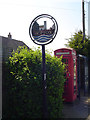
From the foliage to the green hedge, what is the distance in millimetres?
7532

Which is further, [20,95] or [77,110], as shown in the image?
[77,110]

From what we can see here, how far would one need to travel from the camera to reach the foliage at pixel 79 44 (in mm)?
12761

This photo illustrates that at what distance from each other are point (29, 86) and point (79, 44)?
873 cm

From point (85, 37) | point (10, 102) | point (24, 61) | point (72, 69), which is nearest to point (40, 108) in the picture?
point (10, 102)

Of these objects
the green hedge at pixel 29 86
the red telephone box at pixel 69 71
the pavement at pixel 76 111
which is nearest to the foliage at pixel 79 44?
the red telephone box at pixel 69 71

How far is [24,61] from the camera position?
5.36 m

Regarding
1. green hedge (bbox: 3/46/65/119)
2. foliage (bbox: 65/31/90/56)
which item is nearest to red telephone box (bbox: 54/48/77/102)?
green hedge (bbox: 3/46/65/119)

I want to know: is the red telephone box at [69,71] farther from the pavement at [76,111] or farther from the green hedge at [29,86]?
the green hedge at [29,86]

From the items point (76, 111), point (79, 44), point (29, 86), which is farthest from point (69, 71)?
point (79, 44)

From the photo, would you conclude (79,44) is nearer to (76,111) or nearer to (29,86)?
(76,111)

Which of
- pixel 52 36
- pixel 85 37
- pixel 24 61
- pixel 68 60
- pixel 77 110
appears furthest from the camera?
pixel 85 37

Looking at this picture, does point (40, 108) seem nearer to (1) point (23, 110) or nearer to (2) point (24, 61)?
(1) point (23, 110)

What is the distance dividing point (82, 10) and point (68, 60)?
9166 mm

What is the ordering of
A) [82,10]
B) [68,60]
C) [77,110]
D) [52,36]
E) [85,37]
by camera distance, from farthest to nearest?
[82,10]
[85,37]
[68,60]
[77,110]
[52,36]
